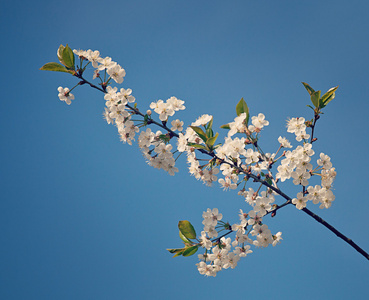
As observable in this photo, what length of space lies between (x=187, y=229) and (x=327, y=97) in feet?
5.76

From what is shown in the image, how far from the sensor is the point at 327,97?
2.70 meters

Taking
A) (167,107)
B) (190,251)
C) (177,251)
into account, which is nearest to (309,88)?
(167,107)

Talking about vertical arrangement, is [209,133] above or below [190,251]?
above

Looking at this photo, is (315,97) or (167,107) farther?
(167,107)

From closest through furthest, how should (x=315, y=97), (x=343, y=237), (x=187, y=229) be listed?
1. (x=343, y=237)
2. (x=315, y=97)
3. (x=187, y=229)

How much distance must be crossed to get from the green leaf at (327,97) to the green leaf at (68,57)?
2.29m

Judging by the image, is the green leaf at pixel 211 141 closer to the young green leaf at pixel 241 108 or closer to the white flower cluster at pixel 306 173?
the young green leaf at pixel 241 108

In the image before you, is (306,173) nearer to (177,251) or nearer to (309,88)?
(309,88)

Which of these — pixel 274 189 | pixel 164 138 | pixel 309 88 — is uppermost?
pixel 309 88

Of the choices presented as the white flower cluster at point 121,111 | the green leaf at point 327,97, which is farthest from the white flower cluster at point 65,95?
the green leaf at point 327,97

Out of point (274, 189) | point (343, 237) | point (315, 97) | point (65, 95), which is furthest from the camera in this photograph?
point (65, 95)

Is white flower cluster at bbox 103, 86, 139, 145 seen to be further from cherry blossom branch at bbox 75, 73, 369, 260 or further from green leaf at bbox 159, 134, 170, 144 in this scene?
green leaf at bbox 159, 134, 170, 144

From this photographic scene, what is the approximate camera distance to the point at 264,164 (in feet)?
8.77

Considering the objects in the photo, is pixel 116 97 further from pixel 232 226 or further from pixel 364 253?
pixel 364 253
